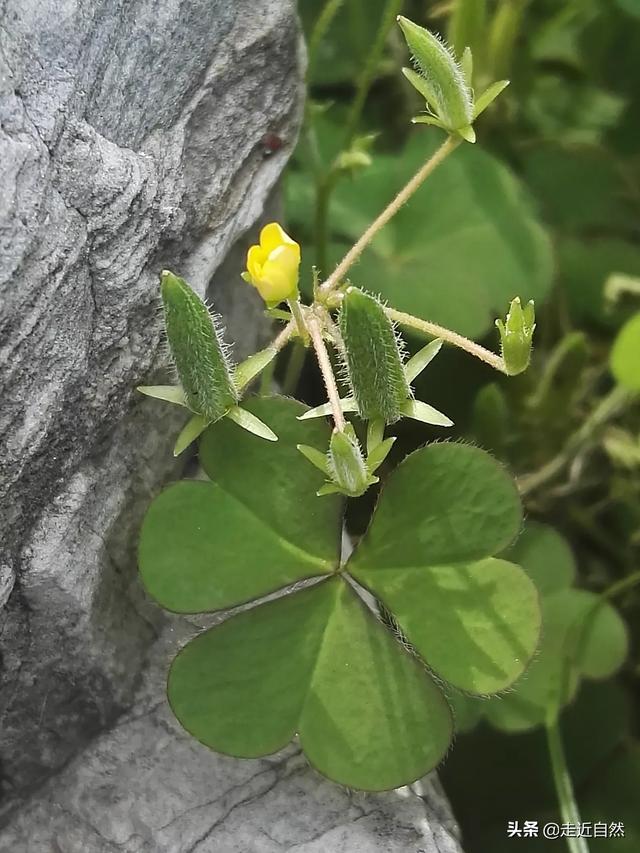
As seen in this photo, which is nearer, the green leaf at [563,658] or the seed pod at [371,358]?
the seed pod at [371,358]

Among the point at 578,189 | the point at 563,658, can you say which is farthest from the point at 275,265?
the point at 578,189

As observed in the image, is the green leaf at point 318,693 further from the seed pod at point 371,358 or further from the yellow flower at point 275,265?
the yellow flower at point 275,265

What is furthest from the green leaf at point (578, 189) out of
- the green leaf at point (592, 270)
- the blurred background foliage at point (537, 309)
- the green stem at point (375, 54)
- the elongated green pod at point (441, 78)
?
the elongated green pod at point (441, 78)

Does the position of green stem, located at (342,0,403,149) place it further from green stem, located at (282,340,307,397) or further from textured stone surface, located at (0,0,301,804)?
green stem, located at (282,340,307,397)

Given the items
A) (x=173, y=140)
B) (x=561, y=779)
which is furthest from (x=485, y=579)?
(x=173, y=140)

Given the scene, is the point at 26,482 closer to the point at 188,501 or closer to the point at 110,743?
the point at 188,501

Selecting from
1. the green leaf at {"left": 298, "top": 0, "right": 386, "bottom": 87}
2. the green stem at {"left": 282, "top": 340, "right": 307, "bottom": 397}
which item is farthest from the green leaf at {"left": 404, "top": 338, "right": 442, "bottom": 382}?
the green leaf at {"left": 298, "top": 0, "right": 386, "bottom": 87}
